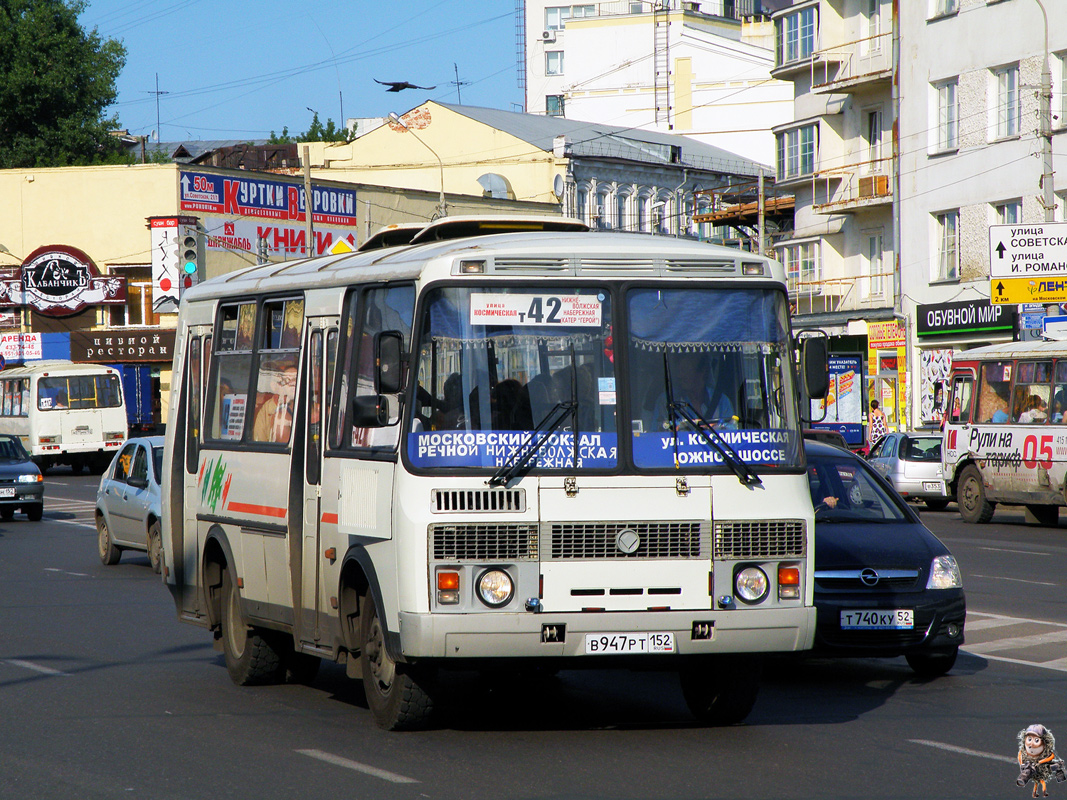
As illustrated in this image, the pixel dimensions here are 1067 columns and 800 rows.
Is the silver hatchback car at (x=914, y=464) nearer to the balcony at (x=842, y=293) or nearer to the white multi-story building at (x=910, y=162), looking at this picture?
the white multi-story building at (x=910, y=162)

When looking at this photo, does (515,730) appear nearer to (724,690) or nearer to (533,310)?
(724,690)

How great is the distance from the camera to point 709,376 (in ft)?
27.6

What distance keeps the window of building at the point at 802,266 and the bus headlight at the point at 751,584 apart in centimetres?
4190

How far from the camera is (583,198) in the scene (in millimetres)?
72312

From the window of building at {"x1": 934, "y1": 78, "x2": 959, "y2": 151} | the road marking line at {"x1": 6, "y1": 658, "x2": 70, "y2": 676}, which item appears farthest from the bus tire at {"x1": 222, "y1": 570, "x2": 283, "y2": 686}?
the window of building at {"x1": 934, "y1": 78, "x2": 959, "y2": 151}

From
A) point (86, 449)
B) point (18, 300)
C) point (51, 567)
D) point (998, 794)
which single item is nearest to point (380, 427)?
point (998, 794)

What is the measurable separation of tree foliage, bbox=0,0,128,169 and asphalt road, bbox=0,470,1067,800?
2779 inches

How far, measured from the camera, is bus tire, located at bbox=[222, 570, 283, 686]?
1044 cm

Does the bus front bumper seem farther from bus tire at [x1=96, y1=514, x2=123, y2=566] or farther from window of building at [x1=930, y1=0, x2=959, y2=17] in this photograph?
window of building at [x1=930, y1=0, x2=959, y2=17]

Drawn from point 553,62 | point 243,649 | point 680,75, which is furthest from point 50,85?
point 243,649

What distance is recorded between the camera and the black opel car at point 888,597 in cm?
1049

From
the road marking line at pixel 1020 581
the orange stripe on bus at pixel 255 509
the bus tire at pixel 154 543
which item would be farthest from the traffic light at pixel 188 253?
the orange stripe on bus at pixel 255 509

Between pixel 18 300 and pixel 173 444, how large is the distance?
5436cm

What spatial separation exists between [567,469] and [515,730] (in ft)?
5.42
